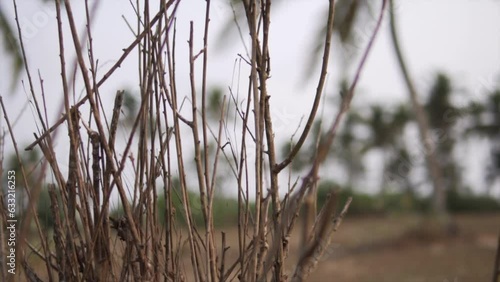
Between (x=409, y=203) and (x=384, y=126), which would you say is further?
(x=384, y=126)

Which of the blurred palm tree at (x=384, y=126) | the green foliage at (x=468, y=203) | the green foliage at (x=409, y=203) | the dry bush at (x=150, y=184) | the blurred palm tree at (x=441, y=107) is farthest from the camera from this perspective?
the blurred palm tree at (x=384, y=126)

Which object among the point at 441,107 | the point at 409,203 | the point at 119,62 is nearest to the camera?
the point at 119,62

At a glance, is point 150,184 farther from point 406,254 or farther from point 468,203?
point 468,203

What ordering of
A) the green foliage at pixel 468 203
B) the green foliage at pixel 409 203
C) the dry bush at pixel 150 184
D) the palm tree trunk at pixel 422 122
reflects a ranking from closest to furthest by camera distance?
the dry bush at pixel 150 184 → the palm tree trunk at pixel 422 122 → the green foliage at pixel 409 203 → the green foliage at pixel 468 203

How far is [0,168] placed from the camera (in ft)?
4.57

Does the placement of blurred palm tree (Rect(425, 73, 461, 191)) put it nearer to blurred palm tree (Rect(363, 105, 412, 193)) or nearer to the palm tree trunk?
blurred palm tree (Rect(363, 105, 412, 193))

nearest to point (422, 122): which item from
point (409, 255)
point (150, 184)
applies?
point (409, 255)

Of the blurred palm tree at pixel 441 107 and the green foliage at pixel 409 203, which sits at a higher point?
the blurred palm tree at pixel 441 107

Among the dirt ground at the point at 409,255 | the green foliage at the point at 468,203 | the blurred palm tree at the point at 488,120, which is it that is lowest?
the green foliage at the point at 468,203

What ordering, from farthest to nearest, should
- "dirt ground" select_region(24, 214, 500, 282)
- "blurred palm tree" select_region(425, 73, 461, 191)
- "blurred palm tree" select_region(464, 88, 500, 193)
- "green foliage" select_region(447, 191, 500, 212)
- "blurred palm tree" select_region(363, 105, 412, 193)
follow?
"blurred palm tree" select_region(363, 105, 412, 193) < "blurred palm tree" select_region(464, 88, 500, 193) < "green foliage" select_region(447, 191, 500, 212) < "blurred palm tree" select_region(425, 73, 461, 191) < "dirt ground" select_region(24, 214, 500, 282)

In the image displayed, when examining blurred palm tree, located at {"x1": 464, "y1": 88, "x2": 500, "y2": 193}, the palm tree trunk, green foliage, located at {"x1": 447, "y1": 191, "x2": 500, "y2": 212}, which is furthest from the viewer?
blurred palm tree, located at {"x1": 464, "y1": 88, "x2": 500, "y2": 193}

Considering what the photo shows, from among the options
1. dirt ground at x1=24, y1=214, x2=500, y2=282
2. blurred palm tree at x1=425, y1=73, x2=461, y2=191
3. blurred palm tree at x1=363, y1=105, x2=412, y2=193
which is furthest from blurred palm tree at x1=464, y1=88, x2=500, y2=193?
dirt ground at x1=24, y1=214, x2=500, y2=282

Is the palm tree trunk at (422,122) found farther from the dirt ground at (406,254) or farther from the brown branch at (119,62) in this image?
the brown branch at (119,62)

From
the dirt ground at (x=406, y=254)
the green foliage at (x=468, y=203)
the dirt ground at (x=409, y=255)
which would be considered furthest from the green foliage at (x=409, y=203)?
the dirt ground at (x=409, y=255)
